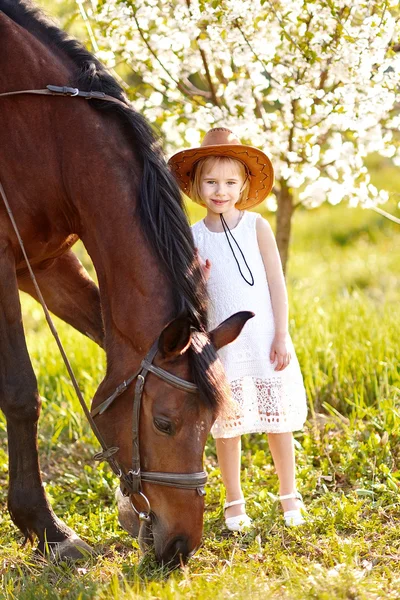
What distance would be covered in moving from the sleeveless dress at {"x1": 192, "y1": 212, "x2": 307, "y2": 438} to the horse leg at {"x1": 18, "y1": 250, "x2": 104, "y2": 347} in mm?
699

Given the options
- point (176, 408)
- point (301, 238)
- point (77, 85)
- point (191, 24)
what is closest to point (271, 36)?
point (191, 24)

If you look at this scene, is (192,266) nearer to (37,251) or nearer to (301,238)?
(37,251)

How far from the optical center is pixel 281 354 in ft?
10.4

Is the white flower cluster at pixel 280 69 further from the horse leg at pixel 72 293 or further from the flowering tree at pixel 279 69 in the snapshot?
the horse leg at pixel 72 293

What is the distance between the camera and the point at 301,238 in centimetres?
1221

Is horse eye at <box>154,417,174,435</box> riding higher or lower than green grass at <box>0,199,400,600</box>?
higher

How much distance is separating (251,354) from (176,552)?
89 cm

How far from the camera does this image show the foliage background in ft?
8.58

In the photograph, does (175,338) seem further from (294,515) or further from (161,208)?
(294,515)

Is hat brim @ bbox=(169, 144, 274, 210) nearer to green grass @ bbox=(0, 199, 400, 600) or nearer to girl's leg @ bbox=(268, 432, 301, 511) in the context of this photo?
girl's leg @ bbox=(268, 432, 301, 511)

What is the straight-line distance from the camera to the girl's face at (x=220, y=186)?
3180 mm

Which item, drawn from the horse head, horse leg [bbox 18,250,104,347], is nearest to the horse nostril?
the horse head

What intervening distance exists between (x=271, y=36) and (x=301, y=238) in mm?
8519

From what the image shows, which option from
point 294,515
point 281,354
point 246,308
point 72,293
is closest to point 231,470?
point 294,515
